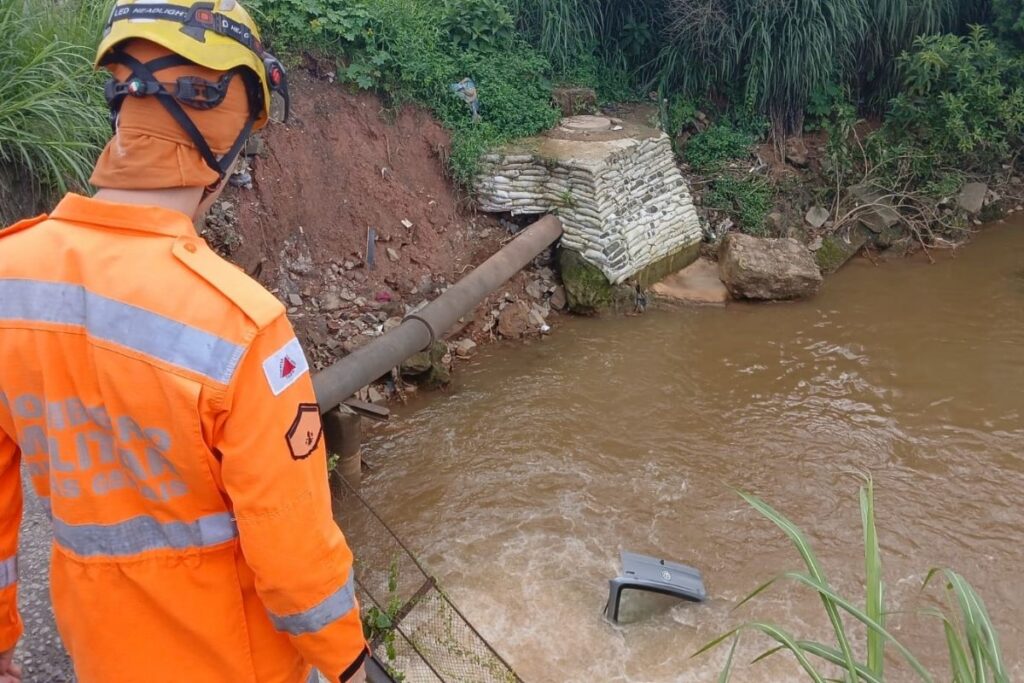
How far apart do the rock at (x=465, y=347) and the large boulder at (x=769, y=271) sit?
235 cm

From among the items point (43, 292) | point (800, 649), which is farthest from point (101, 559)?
point (800, 649)

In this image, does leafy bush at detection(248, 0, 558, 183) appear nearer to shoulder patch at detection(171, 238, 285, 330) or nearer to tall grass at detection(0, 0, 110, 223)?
tall grass at detection(0, 0, 110, 223)

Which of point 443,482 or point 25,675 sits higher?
point 25,675

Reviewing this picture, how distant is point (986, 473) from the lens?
493 centimetres

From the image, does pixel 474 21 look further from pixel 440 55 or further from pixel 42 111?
pixel 42 111

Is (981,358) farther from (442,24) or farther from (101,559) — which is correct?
(101,559)

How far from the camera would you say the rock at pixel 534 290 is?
6.74 meters

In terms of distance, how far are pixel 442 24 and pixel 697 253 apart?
305cm

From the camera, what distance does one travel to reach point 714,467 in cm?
504

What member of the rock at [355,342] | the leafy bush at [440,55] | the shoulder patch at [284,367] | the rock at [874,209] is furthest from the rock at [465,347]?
the shoulder patch at [284,367]

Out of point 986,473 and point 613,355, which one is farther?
point 613,355

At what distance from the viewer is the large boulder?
6777mm

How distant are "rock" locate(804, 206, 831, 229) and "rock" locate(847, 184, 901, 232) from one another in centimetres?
33

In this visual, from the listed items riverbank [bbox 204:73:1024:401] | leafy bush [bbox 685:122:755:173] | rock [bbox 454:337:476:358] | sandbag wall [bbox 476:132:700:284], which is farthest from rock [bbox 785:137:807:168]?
rock [bbox 454:337:476:358]
